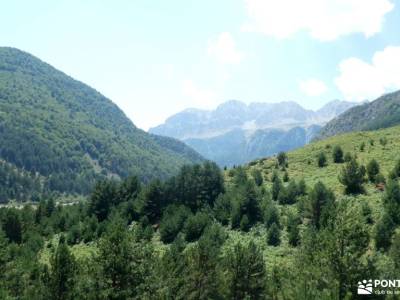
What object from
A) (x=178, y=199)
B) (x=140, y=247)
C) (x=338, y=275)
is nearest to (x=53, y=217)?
(x=178, y=199)

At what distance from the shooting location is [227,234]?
243ft

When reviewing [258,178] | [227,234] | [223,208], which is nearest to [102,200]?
[223,208]

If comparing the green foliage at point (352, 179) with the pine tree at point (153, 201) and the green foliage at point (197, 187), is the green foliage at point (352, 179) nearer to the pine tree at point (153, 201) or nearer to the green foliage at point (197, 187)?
the green foliage at point (197, 187)

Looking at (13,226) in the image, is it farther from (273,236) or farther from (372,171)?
(372,171)

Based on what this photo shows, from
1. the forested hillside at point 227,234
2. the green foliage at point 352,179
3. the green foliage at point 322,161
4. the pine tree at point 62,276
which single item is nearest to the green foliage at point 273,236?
the forested hillside at point 227,234

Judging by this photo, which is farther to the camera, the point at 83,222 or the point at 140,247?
the point at 83,222

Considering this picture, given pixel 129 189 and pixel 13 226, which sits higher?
pixel 129 189

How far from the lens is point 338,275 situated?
34.2 m

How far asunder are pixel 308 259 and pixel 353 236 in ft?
26.6

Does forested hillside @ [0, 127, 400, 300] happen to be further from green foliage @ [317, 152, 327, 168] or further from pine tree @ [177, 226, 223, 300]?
green foliage @ [317, 152, 327, 168]

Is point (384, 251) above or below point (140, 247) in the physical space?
below

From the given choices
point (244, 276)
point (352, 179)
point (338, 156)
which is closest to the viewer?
point (244, 276)

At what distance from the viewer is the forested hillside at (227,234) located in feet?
114

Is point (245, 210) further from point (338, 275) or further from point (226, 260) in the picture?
point (338, 275)
